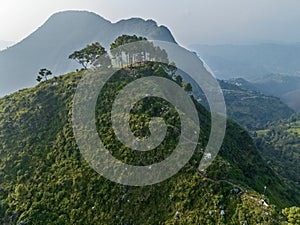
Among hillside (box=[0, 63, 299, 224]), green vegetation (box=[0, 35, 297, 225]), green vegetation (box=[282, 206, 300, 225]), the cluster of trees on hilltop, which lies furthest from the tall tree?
green vegetation (box=[282, 206, 300, 225])

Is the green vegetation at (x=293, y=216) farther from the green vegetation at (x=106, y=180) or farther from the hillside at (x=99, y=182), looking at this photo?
the hillside at (x=99, y=182)

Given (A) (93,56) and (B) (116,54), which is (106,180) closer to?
(A) (93,56)

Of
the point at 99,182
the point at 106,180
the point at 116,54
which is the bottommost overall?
the point at 99,182

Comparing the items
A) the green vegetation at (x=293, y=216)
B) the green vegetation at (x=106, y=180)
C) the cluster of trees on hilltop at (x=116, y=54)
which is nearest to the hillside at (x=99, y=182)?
the green vegetation at (x=106, y=180)

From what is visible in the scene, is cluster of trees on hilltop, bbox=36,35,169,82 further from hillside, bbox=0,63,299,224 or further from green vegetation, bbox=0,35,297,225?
hillside, bbox=0,63,299,224

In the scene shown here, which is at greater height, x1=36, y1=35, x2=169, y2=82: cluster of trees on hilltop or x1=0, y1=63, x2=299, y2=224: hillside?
x1=36, y1=35, x2=169, y2=82: cluster of trees on hilltop

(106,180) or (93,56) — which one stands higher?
(93,56)

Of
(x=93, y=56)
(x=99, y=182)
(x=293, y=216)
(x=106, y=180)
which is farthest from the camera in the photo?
(x=93, y=56)

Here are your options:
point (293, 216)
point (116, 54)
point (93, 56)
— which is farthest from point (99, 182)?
point (116, 54)

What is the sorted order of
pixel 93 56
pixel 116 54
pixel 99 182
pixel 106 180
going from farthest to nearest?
pixel 116 54 < pixel 93 56 < pixel 99 182 < pixel 106 180
